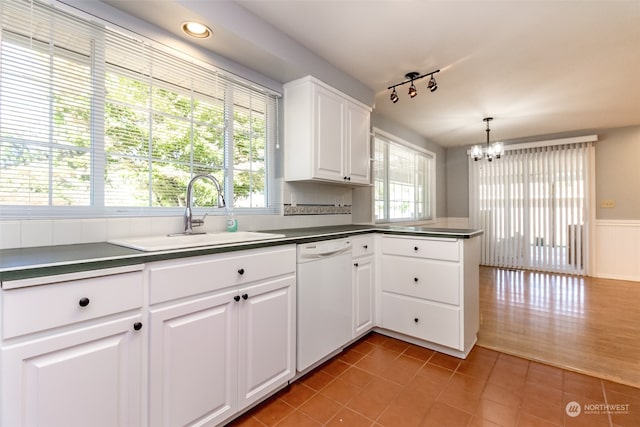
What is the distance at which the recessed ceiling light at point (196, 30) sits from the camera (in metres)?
1.72

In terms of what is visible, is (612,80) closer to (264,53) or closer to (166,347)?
(264,53)

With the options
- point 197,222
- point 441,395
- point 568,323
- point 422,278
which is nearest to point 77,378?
point 197,222

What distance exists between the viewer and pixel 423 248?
234 centimetres

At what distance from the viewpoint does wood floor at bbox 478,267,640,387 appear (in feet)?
7.02

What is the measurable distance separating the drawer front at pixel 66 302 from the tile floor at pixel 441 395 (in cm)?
91

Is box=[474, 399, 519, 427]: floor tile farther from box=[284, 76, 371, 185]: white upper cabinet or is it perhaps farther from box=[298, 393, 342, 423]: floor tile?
box=[284, 76, 371, 185]: white upper cabinet

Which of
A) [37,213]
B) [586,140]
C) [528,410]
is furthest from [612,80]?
[37,213]

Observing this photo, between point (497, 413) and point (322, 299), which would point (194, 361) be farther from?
point (497, 413)

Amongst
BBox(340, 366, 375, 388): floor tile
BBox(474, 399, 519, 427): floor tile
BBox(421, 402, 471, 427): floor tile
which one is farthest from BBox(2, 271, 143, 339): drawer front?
BBox(474, 399, 519, 427): floor tile

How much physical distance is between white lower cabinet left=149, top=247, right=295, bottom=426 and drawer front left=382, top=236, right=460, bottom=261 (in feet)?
3.43

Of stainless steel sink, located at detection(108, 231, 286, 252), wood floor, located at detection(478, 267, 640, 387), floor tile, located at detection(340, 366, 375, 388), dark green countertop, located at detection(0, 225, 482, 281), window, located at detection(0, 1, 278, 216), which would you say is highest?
window, located at detection(0, 1, 278, 216)

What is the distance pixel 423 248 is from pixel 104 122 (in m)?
2.23

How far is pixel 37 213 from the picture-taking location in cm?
139

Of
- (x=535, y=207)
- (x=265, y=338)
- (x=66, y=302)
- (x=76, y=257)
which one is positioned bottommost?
(x=265, y=338)
